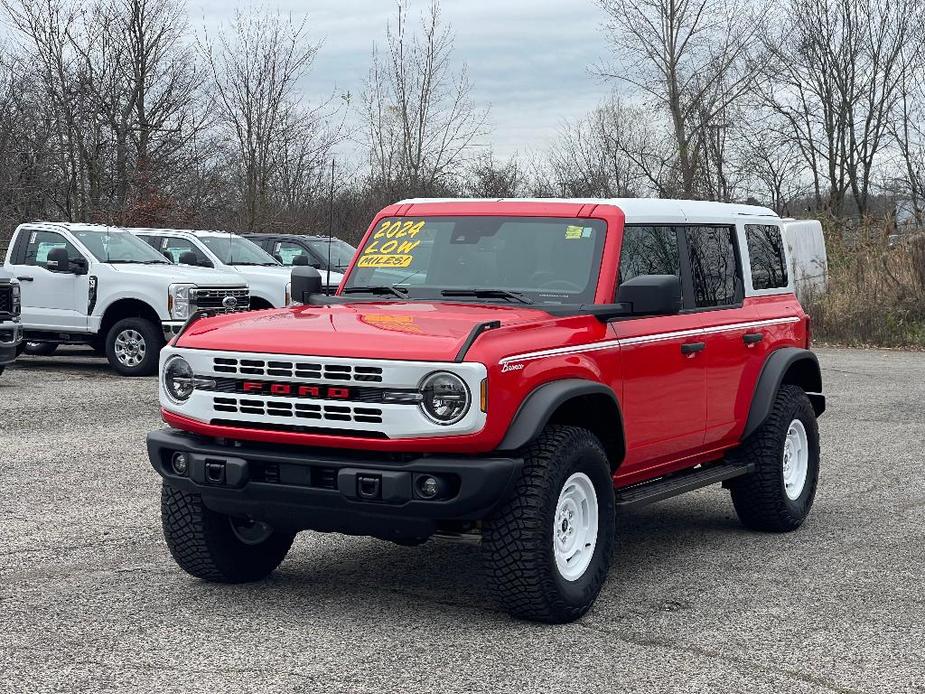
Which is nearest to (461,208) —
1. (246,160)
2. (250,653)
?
(250,653)

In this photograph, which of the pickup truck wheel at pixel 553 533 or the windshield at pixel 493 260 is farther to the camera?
the windshield at pixel 493 260

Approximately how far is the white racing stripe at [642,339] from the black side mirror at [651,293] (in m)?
0.22

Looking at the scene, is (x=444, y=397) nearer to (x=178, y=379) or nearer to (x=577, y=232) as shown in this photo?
(x=178, y=379)

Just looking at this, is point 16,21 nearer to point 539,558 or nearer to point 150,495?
point 150,495

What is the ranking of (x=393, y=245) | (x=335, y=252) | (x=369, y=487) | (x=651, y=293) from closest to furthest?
(x=369, y=487) < (x=651, y=293) < (x=393, y=245) < (x=335, y=252)

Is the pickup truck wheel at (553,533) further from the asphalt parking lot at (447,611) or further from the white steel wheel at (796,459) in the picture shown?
the white steel wheel at (796,459)

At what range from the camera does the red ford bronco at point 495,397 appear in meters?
5.57

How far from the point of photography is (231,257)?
2030cm

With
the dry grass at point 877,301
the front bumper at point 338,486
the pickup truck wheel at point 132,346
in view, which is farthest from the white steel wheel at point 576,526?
the dry grass at point 877,301

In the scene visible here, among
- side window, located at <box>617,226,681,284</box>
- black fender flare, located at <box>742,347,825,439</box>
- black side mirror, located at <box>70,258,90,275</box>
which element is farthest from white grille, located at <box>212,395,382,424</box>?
black side mirror, located at <box>70,258,90,275</box>

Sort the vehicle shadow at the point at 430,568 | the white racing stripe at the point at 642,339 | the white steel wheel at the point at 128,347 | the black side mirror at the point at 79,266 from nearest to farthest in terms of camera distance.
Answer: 1. the white racing stripe at the point at 642,339
2. the vehicle shadow at the point at 430,568
3. the white steel wheel at the point at 128,347
4. the black side mirror at the point at 79,266

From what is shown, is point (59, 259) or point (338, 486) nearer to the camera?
point (338, 486)

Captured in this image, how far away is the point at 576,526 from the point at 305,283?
85.6 inches

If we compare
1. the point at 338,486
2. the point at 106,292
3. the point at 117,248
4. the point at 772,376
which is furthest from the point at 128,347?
the point at 338,486
